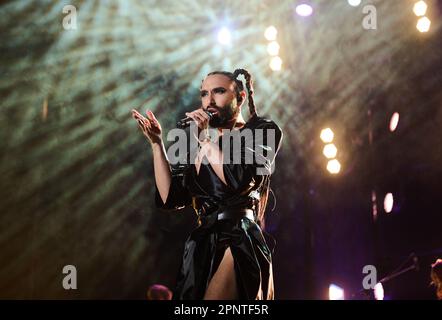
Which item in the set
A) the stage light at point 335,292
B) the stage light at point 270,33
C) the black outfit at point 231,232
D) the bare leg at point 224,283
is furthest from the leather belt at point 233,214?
the stage light at point 335,292

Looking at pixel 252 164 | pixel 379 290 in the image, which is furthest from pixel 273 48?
pixel 252 164

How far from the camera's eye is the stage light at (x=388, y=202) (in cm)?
579

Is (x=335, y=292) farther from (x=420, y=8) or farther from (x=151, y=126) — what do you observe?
(x=151, y=126)

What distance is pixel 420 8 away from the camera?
5.30 meters

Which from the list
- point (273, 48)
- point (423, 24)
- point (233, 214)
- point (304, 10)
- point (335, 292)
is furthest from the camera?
point (335, 292)

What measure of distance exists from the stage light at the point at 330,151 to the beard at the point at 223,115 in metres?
3.84

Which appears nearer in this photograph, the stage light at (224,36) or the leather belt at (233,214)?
the leather belt at (233,214)

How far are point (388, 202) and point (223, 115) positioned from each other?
413cm

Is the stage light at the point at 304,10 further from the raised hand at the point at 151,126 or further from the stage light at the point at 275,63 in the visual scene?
the raised hand at the point at 151,126

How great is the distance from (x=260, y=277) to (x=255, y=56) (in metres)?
4.12

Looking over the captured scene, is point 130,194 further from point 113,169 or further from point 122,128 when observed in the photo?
point 122,128

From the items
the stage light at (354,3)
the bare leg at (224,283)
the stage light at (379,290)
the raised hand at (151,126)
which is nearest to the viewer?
the bare leg at (224,283)

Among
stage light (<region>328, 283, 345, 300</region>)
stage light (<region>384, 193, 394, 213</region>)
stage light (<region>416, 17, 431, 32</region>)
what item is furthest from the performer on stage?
stage light (<region>328, 283, 345, 300</region>)

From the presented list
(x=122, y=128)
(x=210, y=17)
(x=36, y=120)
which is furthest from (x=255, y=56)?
(x=36, y=120)
